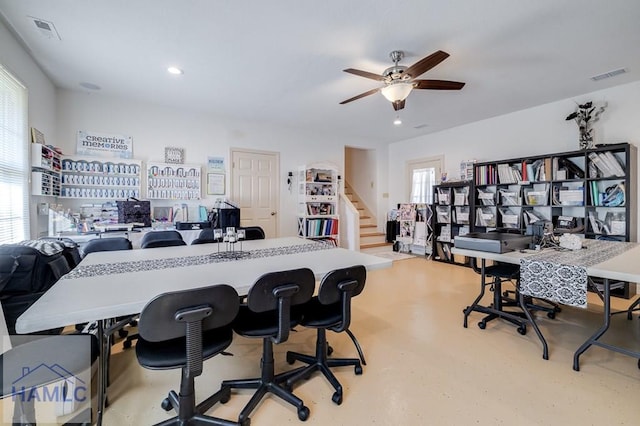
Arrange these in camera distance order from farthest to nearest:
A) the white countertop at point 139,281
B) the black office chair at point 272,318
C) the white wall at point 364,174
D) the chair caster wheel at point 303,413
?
the white wall at point 364,174 < the chair caster wheel at point 303,413 < the black office chair at point 272,318 < the white countertop at point 139,281

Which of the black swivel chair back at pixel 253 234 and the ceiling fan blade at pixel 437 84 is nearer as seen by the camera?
the ceiling fan blade at pixel 437 84

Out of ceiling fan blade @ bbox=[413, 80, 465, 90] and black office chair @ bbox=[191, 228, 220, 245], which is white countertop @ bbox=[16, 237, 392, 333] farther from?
ceiling fan blade @ bbox=[413, 80, 465, 90]

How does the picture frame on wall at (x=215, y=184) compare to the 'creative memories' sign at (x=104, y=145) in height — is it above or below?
below

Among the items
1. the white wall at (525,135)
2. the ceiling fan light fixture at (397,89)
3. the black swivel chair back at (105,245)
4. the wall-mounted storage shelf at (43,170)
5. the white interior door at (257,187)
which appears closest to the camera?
the black swivel chair back at (105,245)

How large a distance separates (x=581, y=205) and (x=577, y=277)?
2621mm

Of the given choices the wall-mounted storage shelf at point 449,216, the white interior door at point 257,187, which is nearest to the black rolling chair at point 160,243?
the white interior door at point 257,187

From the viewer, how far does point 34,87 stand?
317 centimetres

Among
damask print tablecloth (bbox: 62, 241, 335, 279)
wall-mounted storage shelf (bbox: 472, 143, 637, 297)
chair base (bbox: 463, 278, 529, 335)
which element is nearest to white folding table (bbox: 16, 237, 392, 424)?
damask print tablecloth (bbox: 62, 241, 335, 279)

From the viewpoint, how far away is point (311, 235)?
553 centimetres

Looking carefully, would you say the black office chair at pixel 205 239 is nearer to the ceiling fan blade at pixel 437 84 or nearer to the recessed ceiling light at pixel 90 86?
the ceiling fan blade at pixel 437 84

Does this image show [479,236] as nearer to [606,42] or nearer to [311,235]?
[606,42]

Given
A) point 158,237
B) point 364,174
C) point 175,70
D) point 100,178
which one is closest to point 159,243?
point 158,237

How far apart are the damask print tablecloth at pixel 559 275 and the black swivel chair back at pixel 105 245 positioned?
3.43m

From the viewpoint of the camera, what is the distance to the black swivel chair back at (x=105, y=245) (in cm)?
250
